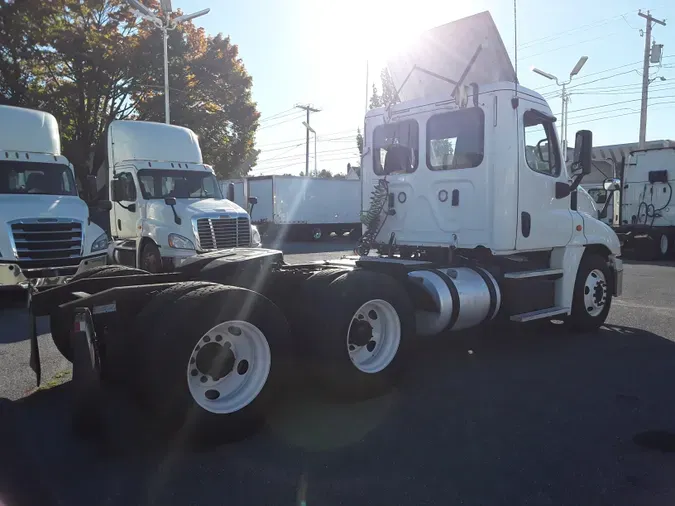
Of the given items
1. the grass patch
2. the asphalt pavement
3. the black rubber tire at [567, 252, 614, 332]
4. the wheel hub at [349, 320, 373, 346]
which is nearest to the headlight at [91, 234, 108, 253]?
the asphalt pavement

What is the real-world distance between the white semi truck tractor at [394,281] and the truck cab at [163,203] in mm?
5420

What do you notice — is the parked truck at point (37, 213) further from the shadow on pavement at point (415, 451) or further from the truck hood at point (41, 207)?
the shadow on pavement at point (415, 451)

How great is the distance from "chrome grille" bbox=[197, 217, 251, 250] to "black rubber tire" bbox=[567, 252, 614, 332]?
24.2ft

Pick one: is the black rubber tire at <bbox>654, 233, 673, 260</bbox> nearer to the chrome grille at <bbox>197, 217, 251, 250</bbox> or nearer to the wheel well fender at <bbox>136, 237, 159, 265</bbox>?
the chrome grille at <bbox>197, 217, 251, 250</bbox>

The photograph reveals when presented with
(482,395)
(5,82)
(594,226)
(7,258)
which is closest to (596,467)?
(482,395)

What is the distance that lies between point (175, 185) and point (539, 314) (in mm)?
9001

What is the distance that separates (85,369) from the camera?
368 centimetres

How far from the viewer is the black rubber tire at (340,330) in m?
4.46

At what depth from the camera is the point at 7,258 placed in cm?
906

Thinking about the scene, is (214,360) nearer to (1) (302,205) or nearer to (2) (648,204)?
(2) (648,204)

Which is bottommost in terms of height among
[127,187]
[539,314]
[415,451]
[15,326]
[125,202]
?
[15,326]

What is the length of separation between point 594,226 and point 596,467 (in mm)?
4832

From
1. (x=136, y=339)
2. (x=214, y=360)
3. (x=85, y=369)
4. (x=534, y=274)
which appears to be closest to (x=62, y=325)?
(x=85, y=369)

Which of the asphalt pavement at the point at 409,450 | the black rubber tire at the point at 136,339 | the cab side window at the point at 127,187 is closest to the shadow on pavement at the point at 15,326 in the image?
the asphalt pavement at the point at 409,450
